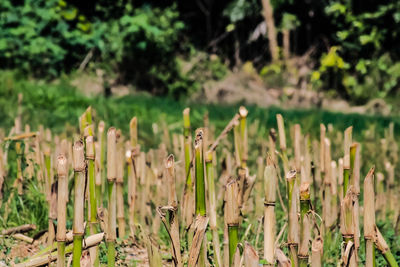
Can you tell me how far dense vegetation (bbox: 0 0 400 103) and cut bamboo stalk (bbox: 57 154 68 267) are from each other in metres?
7.87

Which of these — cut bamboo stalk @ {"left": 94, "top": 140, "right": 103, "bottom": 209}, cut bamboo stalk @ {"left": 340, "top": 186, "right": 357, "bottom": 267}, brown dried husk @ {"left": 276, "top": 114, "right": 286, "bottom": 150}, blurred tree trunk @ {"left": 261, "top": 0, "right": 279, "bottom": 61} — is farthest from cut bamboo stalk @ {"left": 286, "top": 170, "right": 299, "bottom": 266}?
blurred tree trunk @ {"left": 261, "top": 0, "right": 279, "bottom": 61}

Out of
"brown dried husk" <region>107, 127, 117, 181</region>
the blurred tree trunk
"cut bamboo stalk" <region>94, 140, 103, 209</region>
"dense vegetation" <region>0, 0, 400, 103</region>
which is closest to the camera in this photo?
"brown dried husk" <region>107, 127, 117, 181</region>

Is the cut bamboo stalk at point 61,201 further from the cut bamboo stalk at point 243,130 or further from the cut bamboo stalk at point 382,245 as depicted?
the cut bamboo stalk at point 243,130

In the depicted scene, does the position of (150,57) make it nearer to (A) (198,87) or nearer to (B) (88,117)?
(A) (198,87)

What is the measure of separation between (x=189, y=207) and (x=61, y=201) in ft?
2.33

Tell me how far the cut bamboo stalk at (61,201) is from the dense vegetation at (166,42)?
25.8 feet

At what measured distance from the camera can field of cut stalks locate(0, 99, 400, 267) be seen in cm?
155

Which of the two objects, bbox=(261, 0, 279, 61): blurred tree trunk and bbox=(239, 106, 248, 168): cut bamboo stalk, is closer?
bbox=(239, 106, 248, 168): cut bamboo stalk

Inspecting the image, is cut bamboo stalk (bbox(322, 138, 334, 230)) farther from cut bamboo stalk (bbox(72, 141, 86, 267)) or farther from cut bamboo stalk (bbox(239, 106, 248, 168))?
cut bamboo stalk (bbox(72, 141, 86, 267))

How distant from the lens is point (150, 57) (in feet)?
33.1

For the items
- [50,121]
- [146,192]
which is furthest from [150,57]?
[146,192]

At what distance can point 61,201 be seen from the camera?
1.57 meters

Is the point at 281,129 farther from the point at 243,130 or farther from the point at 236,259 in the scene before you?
the point at 236,259

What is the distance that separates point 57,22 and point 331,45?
4.59m
